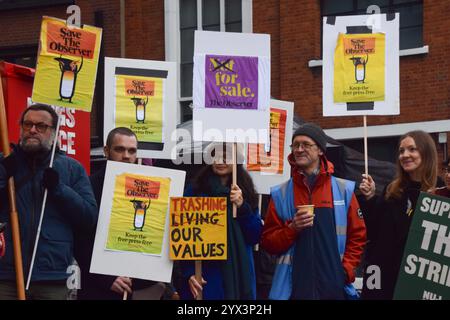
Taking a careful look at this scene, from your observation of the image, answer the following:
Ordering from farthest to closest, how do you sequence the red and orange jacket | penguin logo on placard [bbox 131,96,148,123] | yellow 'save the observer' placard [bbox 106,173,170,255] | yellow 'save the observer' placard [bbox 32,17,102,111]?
1. penguin logo on placard [bbox 131,96,148,123]
2. yellow 'save the observer' placard [bbox 32,17,102,111]
3. yellow 'save the observer' placard [bbox 106,173,170,255]
4. the red and orange jacket

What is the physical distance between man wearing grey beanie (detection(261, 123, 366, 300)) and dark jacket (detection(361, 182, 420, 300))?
179mm

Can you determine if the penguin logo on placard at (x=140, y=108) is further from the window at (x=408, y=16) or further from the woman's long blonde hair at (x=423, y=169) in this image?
the window at (x=408, y=16)

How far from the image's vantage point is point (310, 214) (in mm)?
5895

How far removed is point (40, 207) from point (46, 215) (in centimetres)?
6

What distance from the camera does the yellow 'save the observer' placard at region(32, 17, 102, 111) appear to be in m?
6.64

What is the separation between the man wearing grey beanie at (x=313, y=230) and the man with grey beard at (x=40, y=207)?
1238 mm

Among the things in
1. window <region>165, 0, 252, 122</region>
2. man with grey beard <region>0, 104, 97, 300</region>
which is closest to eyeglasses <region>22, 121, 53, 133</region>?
man with grey beard <region>0, 104, 97, 300</region>

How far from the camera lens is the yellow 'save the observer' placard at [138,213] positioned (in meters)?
6.50

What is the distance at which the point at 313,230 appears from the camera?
610cm

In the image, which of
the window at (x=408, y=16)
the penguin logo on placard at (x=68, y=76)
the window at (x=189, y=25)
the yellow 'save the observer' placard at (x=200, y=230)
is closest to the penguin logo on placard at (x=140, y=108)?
the penguin logo on placard at (x=68, y=76)

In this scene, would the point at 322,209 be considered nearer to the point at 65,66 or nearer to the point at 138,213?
the point at 138,213

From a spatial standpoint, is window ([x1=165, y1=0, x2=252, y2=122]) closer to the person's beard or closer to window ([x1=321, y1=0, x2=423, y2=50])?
window ([x1=321, y1=0, x2=423, y2=50])

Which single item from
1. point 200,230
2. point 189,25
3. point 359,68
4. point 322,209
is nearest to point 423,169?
point 322,209

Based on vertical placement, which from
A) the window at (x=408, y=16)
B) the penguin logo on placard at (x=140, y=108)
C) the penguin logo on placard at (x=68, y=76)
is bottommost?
the penguin logo on placard at (x=140, y=108)
